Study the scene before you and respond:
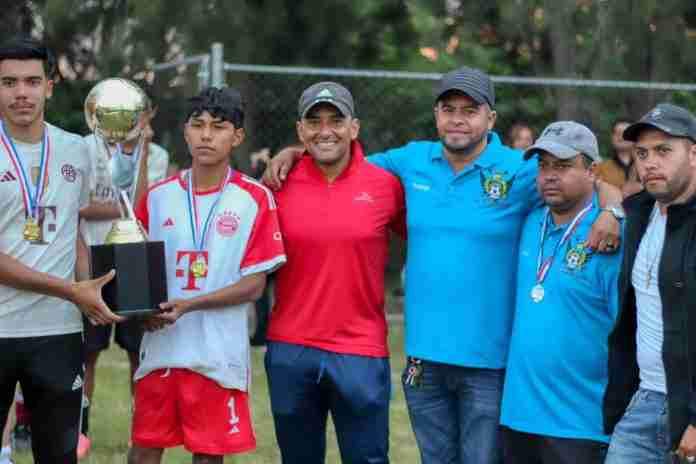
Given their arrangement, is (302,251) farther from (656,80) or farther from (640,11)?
(656,80)

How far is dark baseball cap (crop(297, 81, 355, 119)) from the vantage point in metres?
4.74

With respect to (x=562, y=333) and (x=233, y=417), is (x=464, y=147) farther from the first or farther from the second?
(x=233, y=417)

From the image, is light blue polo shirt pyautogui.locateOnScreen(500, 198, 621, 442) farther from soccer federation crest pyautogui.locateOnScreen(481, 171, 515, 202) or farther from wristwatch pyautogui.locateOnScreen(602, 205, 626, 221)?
soccer federation crest pyautogui.locateOnScreen(481, 171, 515, 202)

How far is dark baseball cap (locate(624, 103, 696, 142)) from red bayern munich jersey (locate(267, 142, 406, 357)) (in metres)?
1.19

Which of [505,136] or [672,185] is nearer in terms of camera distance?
[672,185]

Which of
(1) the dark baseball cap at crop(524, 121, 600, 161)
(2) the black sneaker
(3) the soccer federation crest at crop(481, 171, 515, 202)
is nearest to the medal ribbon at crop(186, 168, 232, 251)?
(3) the soccer federation crest at crop(481, 171, 515, 202)

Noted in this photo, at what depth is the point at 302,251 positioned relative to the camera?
476 cm

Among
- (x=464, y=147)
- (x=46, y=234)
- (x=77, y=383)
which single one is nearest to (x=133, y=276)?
(x=46, y=234)

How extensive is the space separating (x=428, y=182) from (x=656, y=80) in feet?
21.9

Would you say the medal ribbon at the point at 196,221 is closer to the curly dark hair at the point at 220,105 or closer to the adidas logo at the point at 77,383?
the curly dark hair at the point at 220,105

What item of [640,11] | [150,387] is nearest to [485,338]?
[150,387]

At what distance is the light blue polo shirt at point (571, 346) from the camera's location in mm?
4262

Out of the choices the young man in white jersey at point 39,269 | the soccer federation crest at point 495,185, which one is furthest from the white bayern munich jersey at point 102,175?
the soccer federation crest at point 495,185

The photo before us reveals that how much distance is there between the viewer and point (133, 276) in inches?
175
